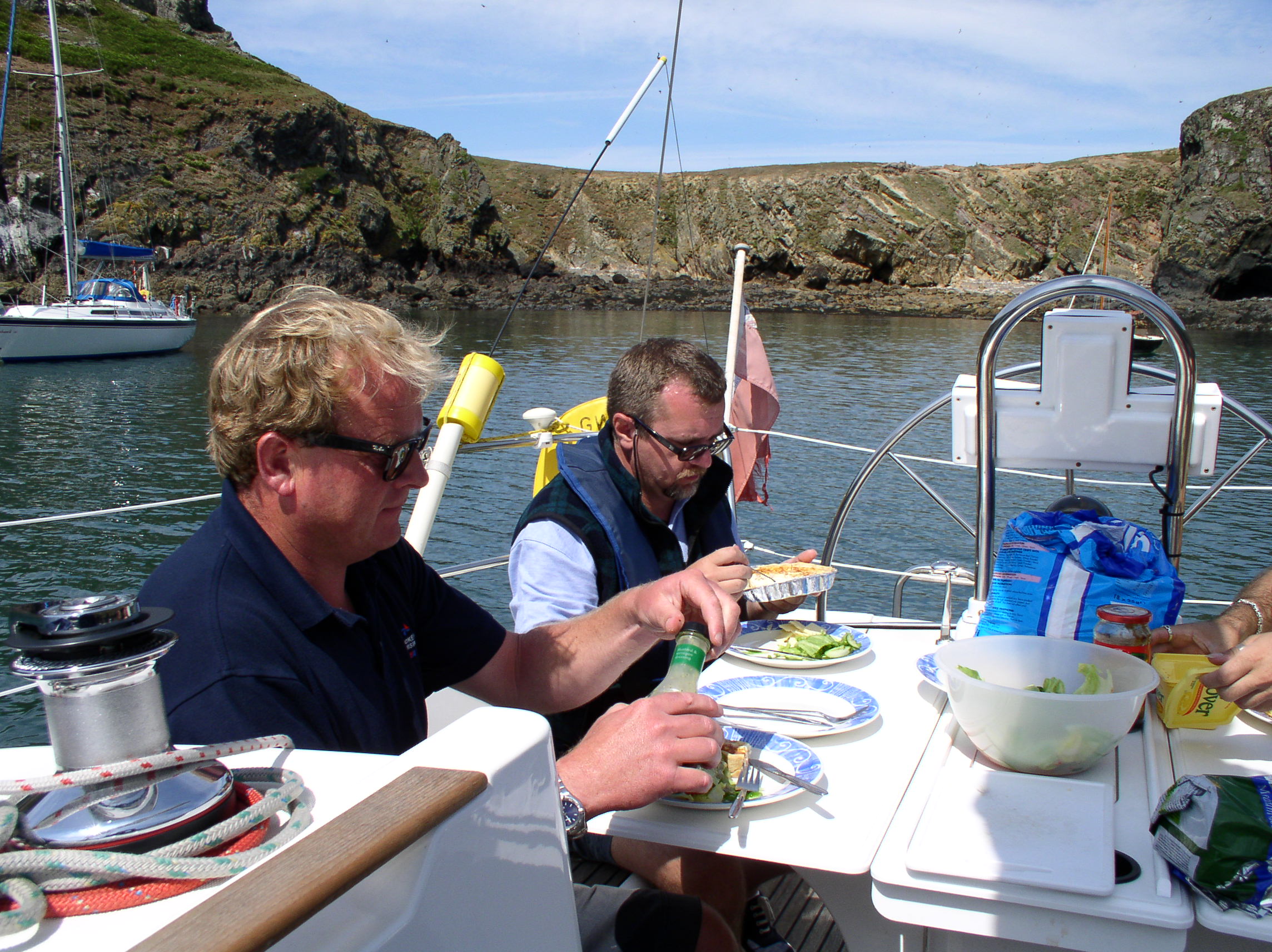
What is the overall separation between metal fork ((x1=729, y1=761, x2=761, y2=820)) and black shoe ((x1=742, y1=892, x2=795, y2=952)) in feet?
1.55

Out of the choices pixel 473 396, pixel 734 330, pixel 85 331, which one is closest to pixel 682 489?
pixel 473 396

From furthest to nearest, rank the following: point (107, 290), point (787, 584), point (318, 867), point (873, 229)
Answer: point (873, 229) < point (107, 290) < point (787, 584) < point (318, 867)

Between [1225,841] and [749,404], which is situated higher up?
[749,404]

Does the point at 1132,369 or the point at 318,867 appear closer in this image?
the point at 318,867

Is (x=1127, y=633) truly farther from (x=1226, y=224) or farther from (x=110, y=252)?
(x=1226, y=224)

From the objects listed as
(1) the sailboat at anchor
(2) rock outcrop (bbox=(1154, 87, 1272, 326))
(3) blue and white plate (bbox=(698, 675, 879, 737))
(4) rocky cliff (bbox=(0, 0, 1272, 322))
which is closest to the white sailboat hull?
(1) the sailboat at anchor

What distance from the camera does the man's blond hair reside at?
125 centimetres

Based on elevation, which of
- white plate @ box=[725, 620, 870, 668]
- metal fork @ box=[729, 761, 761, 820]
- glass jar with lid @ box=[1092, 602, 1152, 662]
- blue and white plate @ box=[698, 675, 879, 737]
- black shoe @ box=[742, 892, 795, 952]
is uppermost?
glass jar with lid @ box=[1092, 602, 1152, 662]

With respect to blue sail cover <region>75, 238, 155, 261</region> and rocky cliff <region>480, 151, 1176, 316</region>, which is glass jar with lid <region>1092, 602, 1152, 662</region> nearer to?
blue sail cover <region>75, 238, 155, 261</region>

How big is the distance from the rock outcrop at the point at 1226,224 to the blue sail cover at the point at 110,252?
41783 mm

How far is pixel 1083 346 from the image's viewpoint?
172cm

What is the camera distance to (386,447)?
4.32 feet

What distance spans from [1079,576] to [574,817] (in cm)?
96

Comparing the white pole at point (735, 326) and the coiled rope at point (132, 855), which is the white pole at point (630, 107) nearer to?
the white pole at point (735, 326)
